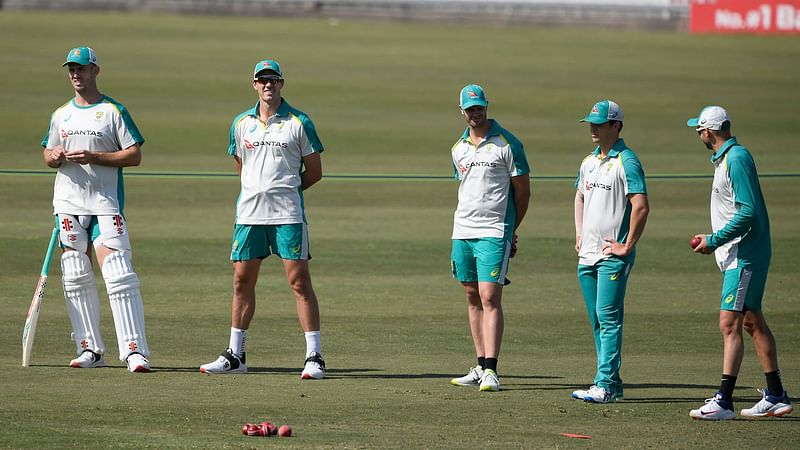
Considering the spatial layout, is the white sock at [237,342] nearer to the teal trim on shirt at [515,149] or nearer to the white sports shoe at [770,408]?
the teal trim on shirt at [515,149]

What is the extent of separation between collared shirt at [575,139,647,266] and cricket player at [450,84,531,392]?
21.7 inches

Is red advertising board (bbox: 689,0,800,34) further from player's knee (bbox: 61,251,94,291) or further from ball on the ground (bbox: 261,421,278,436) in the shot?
ball on the ground (bbox: 261,421,278,436)

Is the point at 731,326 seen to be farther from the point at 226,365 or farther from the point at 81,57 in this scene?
the point at 81,57

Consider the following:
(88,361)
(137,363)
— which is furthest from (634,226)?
(88,361)

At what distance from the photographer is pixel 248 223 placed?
1013 centimetres

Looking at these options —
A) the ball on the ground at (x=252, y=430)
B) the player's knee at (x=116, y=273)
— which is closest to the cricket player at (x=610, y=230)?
the ball on the ground at (x=252, y=430)

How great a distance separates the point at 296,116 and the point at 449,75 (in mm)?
24463

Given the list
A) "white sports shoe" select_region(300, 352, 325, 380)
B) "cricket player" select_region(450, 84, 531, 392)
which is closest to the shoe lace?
"white sports shoe" select_region(300, 352, 325, 380)

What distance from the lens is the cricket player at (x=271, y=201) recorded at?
10078 mm

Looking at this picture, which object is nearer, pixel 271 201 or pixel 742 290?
pixel 742 290

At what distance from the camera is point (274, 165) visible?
10.1 meters

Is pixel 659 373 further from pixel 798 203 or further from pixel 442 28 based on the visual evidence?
pixel 442 28

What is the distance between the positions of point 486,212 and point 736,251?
184 centimetres

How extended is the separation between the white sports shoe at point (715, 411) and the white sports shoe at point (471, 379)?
1.63m
